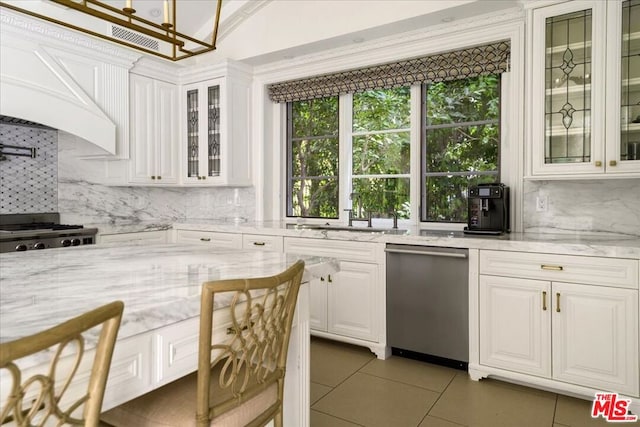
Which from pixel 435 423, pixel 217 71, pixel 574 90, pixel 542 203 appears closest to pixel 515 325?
pixel 435 423

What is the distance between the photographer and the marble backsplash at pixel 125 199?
404cm

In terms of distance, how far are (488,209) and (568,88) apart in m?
0.89

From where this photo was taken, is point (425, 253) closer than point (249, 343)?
No

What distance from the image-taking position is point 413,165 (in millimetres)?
3670

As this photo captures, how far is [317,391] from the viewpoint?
2.61m

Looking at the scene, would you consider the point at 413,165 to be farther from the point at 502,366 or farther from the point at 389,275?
the point at 502,366

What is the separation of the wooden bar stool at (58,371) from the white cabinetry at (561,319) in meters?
2.35

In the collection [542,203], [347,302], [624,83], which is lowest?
[347,302]

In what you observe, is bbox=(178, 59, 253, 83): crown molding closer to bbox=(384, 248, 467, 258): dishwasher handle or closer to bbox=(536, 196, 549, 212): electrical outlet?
bbox=(384, 248, 467, 258): dishwasher handle

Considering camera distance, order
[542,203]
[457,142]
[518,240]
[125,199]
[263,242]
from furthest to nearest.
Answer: [125,199] → [263,242] → [457,142] → [542,203] → [518,240]

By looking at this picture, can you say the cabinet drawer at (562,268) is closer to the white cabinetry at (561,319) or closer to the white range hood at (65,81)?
the white cabinetry at (561,319)

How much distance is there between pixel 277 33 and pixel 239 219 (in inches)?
74.8

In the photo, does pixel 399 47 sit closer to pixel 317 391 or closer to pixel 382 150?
pixel 382 150

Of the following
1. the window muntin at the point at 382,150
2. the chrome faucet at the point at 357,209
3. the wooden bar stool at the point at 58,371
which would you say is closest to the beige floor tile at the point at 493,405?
the window muntin at the point at 382,150
